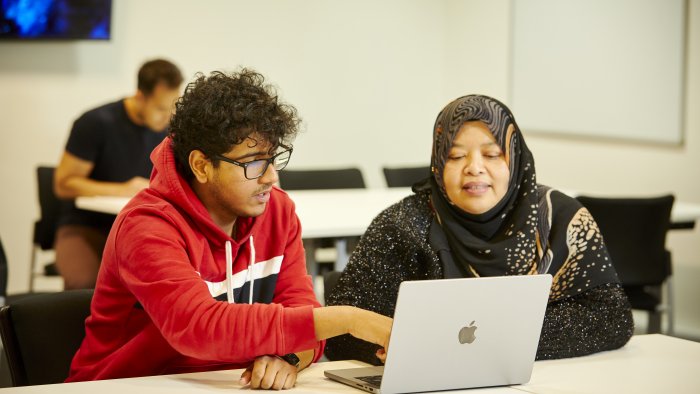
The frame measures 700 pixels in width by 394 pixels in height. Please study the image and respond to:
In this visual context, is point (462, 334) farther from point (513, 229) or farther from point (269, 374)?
point (513, 229)

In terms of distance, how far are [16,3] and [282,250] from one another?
12.6 feet

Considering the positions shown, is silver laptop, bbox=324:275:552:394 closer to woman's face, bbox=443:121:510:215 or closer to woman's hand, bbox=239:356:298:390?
woman's hand, bbox=239:356:298:390

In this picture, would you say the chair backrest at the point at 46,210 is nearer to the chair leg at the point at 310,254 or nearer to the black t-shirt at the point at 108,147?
the black t-shirt at the point at 108,147

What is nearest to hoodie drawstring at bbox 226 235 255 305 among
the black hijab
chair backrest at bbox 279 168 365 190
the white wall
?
the black hijab

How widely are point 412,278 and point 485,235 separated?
8.0 inches

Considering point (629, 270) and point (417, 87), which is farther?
point (417, 87)

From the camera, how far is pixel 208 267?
1985mm

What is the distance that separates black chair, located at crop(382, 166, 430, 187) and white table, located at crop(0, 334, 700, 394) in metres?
3.14

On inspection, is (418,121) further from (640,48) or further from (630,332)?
(630,332)

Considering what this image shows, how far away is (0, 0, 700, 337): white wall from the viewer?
5.47 metres

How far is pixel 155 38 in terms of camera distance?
5891mm

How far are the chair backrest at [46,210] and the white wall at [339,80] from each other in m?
0.86

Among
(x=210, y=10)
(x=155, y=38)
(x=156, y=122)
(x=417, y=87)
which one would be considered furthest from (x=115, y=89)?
(x=417, y=87)

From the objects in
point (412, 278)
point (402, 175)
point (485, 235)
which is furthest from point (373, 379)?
point (402, 175)
